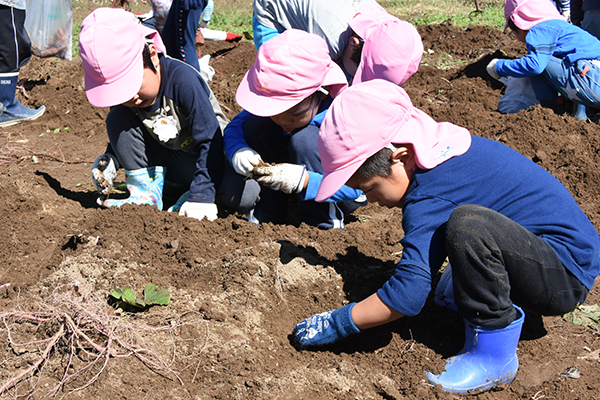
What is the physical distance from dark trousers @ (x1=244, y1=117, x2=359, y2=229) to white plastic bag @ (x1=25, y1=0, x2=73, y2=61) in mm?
4067

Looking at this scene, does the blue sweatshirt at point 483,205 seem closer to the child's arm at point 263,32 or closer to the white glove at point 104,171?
the child's arm at point 263,32

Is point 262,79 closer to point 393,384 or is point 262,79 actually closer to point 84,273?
point 84,273

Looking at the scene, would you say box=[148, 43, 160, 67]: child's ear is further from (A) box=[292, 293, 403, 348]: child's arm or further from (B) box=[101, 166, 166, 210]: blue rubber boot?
(A) box=[292, 293, 403, 348]: child's arm

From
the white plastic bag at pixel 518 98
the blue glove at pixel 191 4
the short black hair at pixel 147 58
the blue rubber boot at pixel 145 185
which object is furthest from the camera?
the white plastic bag at pixel 518 98

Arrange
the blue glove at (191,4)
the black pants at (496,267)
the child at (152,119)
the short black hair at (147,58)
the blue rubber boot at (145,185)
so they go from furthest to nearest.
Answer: the blue glove at (191,4) < the blue rubber boot at (145,185) < the short black hair at (147,58) < the child at (152,119) < the black pants at (496,267)

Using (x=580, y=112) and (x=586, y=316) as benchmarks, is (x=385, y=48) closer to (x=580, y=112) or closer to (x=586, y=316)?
(x=586, y=316)

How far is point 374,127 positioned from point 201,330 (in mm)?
1088

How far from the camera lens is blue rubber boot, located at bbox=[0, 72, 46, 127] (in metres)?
4.53

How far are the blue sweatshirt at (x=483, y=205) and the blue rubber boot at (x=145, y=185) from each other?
175 centimetres

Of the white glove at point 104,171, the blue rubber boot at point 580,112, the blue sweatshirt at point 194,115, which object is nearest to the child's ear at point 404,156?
the blue sweatshirt at point 194,115

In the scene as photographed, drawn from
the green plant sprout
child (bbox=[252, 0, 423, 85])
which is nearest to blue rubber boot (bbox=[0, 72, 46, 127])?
child (bbox=[252, 0, 423, 85])

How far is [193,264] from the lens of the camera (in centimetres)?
231

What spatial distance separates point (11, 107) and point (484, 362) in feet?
15.5

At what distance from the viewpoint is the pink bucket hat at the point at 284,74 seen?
2289mm
